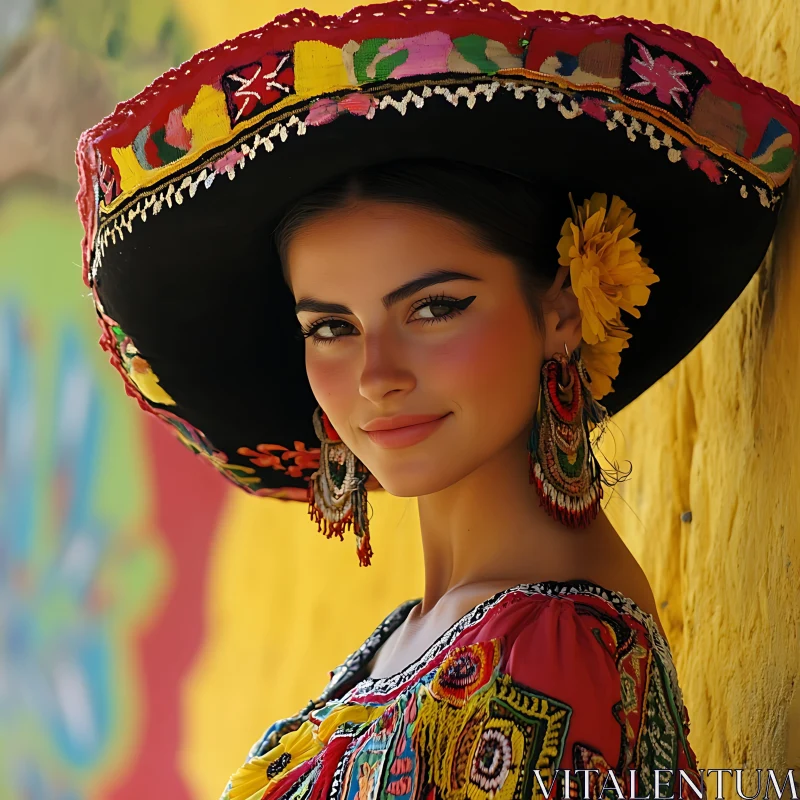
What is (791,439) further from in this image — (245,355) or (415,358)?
(245,355)

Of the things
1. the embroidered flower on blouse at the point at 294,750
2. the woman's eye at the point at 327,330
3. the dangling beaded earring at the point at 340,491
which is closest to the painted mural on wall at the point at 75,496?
the dangling beaded earring at the point at 340,491

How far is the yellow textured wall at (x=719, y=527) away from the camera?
4.94 feet

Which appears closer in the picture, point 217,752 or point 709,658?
point 709,658

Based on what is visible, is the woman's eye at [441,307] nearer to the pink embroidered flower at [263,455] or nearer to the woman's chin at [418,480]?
the woman's chin at [418,480]

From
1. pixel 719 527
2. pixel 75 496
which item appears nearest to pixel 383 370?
pixel 719 527

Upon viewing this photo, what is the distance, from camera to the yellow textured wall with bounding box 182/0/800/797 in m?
1.51

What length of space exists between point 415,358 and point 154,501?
96.6 inches

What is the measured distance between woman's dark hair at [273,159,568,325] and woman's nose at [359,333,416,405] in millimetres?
162

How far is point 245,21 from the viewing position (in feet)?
11.4

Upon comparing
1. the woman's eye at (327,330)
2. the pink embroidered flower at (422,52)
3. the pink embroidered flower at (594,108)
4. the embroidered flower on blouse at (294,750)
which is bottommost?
the embroidered flower on blouse at (294,750)

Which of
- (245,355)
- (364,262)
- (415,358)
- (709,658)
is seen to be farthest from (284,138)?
(709,658)

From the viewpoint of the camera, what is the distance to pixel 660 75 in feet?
4.20

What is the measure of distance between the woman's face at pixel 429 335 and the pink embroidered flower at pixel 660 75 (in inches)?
Result: 10.1

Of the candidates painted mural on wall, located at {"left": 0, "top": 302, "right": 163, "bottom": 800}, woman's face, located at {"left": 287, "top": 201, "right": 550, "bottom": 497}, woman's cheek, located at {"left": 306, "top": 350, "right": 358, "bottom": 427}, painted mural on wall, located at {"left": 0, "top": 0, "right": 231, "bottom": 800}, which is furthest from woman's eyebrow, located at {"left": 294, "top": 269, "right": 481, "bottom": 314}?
painted mural on wall, located at {"left": 0, "top": 302, "right": 163, "bottom": 800}
